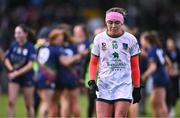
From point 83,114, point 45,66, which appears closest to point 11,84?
point 45,66

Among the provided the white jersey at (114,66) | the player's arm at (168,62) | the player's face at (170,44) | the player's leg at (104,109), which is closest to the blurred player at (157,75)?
the player's arm at (168,62)

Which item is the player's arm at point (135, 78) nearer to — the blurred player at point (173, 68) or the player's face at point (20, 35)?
the player's face at point (20, 35)

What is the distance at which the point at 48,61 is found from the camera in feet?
55.6

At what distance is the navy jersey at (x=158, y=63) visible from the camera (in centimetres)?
1739

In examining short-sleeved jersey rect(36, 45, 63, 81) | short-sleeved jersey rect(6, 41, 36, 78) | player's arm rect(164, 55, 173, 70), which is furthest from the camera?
player's arm rect(164, 55, 173, 70)

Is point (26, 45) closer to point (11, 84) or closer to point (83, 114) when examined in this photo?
point (11, 84)

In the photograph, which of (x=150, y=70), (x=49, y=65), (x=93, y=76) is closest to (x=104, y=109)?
(x=93, y=76)

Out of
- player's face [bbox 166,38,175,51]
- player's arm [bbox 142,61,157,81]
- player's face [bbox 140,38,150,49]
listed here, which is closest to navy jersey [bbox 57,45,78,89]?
player's arm [bbox 142,61,157,81]

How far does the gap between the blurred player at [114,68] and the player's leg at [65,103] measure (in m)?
5.08

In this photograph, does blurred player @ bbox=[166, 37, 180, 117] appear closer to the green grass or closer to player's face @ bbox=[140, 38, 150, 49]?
the green grass

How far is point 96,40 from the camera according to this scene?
40.2 ft

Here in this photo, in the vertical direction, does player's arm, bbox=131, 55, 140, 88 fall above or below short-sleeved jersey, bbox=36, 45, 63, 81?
below

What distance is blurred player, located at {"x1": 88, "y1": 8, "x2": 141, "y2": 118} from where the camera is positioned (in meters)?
12.1

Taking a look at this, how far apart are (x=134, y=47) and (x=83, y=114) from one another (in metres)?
9.57
